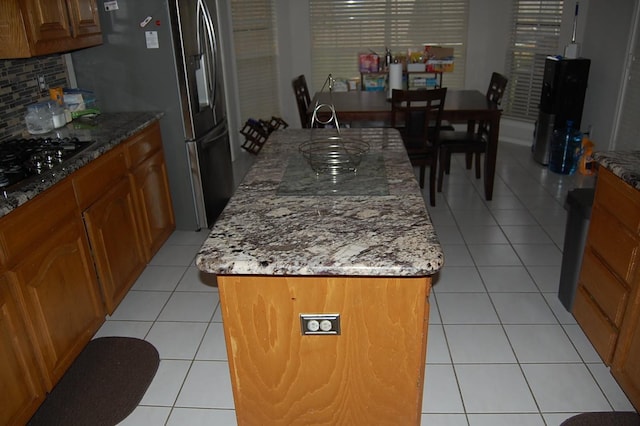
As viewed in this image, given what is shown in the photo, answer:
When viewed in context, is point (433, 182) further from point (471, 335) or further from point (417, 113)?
point (471, 335)

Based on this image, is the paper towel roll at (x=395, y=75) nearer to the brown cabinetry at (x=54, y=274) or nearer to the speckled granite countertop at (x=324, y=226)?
the speckled granite countertop at (x=324, y=226)

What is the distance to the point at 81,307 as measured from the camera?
2141 millimetres

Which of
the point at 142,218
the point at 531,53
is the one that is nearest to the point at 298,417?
the point at 142,218

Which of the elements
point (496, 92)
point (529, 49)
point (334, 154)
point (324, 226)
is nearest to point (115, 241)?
point (334, 154)

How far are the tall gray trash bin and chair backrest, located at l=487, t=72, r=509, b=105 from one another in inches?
68.3

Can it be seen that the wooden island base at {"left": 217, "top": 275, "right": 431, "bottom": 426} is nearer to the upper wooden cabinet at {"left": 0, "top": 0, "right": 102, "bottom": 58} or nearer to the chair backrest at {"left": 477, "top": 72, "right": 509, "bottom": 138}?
the upper wooden cabinet at {"left": 0, "top": 0, "right": 102, "bottom": 58}

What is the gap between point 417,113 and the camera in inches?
140

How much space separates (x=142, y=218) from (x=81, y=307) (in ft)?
2.58

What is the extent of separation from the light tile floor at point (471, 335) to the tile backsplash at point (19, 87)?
1.06 meters

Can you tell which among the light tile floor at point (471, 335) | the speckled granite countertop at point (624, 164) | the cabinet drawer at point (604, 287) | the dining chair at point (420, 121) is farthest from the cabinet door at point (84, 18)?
the cabinet drawer at point (604, 287)

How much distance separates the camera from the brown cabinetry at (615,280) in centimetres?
177

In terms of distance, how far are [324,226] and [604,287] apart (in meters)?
1.31

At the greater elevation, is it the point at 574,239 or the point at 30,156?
the point at 30,156

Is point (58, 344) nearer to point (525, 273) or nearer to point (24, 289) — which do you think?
point (24, 289)
